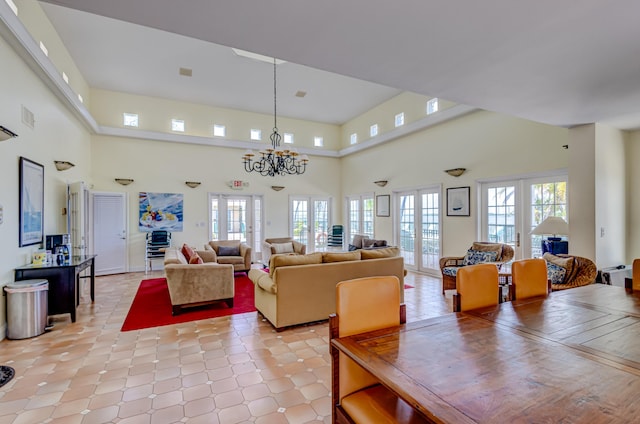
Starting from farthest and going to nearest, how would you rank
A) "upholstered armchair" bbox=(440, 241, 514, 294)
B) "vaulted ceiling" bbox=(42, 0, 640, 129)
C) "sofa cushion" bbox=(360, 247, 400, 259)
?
"upholstered armchair" bbox=(440, 241, 514, 294)
"sofa cushion" bbox=(360, 247, 400, 259)
"vaulted ceiling" bbox=(42, 0, 640, 129)

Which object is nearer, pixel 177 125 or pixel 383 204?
pixel 177 125

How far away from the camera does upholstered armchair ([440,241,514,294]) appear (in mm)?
4840

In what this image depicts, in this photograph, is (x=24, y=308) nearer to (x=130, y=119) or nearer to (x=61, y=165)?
(x=61, y=165)

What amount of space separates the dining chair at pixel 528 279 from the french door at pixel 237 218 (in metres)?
7.08

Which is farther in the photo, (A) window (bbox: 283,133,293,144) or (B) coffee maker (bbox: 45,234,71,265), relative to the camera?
(A) window (bbox: 283,133,293,144)

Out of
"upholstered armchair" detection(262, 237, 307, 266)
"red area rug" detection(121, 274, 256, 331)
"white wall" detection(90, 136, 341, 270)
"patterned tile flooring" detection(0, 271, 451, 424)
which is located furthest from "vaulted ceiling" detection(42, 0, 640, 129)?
"upholstered armchair" detection(262, 237, 307, 266)

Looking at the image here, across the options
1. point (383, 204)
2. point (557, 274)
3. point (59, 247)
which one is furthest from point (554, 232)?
point (59, 247)

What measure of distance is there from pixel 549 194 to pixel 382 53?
401cm

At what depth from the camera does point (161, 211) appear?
24.9 ft

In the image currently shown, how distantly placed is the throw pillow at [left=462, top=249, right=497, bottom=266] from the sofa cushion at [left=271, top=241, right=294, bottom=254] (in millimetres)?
4031

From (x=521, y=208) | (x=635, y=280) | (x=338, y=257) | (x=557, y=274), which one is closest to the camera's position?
(x=635, y=280)

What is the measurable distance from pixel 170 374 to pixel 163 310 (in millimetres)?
1982

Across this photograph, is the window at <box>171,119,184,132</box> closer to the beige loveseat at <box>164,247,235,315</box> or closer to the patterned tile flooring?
the beige loveseat at <box>164,247,235,315</box>

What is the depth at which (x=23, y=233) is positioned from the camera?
3.77 m
